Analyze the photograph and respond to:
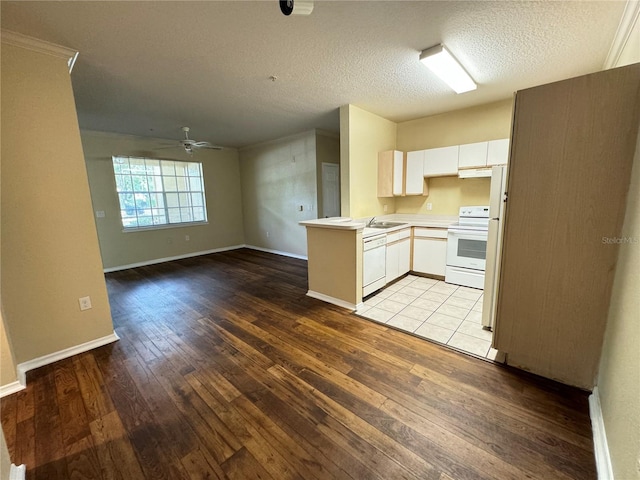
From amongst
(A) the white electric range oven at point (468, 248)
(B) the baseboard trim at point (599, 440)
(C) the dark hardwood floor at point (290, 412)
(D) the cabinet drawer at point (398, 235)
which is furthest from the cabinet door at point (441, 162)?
(B) the baseboard trim at point (599, 440)

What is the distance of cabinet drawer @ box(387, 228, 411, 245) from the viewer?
3650mm

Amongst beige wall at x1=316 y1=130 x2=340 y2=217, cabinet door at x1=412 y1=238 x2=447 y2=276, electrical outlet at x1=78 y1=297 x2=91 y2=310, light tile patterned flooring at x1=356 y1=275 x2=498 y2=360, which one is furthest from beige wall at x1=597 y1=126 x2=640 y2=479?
beige wall at x1=316 y1=130 x2=340 y2=217

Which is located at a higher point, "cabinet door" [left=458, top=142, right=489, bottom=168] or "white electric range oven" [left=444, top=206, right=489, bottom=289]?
"cabinet door" [left=458, top=142, right=489, bottom=168]

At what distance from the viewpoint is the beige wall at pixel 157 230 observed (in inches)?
190

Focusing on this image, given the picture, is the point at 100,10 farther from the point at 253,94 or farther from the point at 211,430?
the point at 211,430

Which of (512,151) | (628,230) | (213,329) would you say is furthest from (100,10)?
(628,230)

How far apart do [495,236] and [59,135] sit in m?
3.97

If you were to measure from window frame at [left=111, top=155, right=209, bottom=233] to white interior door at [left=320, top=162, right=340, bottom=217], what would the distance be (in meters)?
3.10

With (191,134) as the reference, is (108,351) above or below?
below

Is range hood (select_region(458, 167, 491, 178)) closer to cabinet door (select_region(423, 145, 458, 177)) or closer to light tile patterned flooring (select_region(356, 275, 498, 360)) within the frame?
cabinet door (select_region(423, 145, 458, 177))

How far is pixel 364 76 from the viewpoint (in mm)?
2729

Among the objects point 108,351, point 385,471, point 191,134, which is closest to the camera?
point 385,471

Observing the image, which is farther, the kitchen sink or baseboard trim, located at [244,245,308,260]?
baseboard trim, located at [244,245,308,260]

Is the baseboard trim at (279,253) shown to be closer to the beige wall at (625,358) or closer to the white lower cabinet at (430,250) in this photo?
the white lower cabinet at (430,250)
